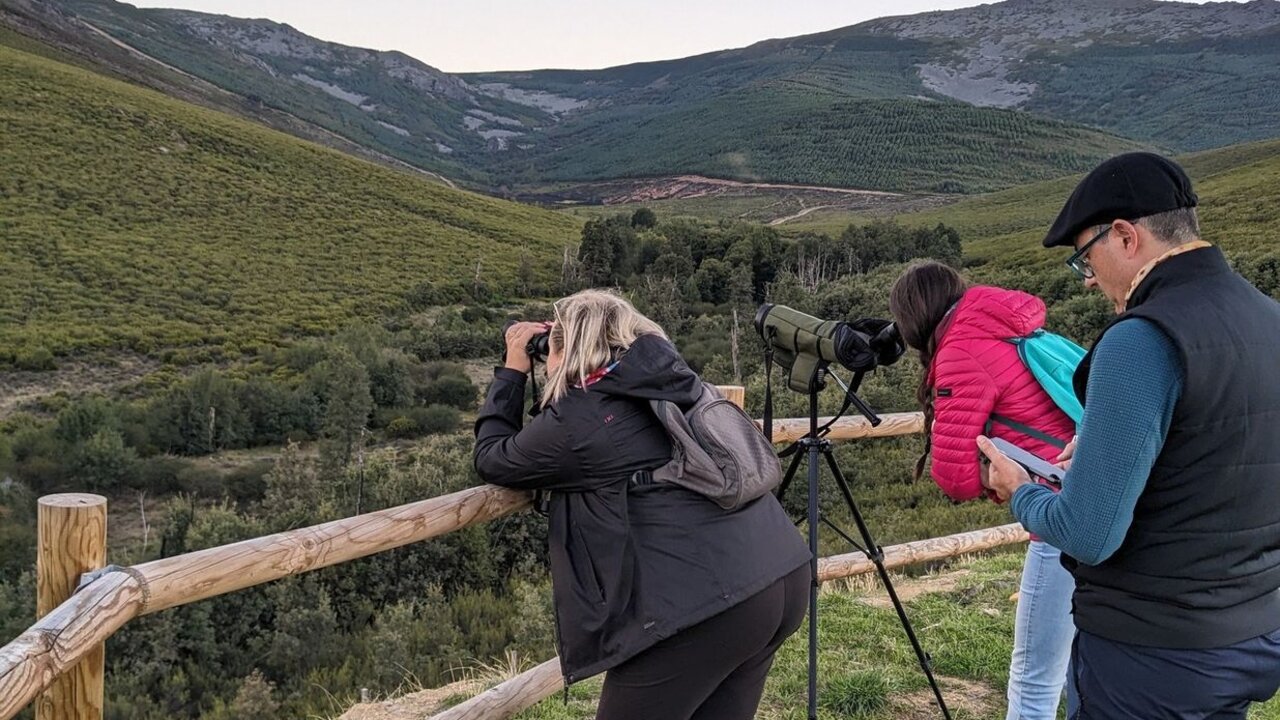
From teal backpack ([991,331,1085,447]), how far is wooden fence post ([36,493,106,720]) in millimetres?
2542

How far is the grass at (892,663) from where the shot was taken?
13.4 ft

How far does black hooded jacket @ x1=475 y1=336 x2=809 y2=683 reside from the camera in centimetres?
226

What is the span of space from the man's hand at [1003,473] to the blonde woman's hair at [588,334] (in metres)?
0.89

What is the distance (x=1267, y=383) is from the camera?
168 cm

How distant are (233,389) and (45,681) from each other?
25736mm

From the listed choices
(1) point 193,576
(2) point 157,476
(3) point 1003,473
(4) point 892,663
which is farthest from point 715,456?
(2) point 157,476

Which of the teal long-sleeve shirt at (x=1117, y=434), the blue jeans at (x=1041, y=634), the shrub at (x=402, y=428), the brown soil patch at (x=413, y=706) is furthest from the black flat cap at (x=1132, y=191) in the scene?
the shrub at (x=402, y=428)

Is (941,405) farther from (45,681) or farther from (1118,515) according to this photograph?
→ (45,681)

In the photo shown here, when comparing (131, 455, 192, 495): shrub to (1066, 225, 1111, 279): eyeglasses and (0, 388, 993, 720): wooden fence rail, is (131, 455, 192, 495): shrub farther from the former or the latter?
(1066, 225, 1111, 279): eyeglasses

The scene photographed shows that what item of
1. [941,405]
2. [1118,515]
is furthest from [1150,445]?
[941,405]

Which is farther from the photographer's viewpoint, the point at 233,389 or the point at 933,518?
the point at 233,389

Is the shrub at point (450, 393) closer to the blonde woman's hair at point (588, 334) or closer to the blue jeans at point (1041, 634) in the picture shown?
the blue jeans at point (1041, 634)

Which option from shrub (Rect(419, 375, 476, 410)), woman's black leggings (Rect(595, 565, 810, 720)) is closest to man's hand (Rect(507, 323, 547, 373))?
woman's black leggings (Rect(595, 565, 810, 720))

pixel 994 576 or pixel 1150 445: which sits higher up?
pixel 1150 445
